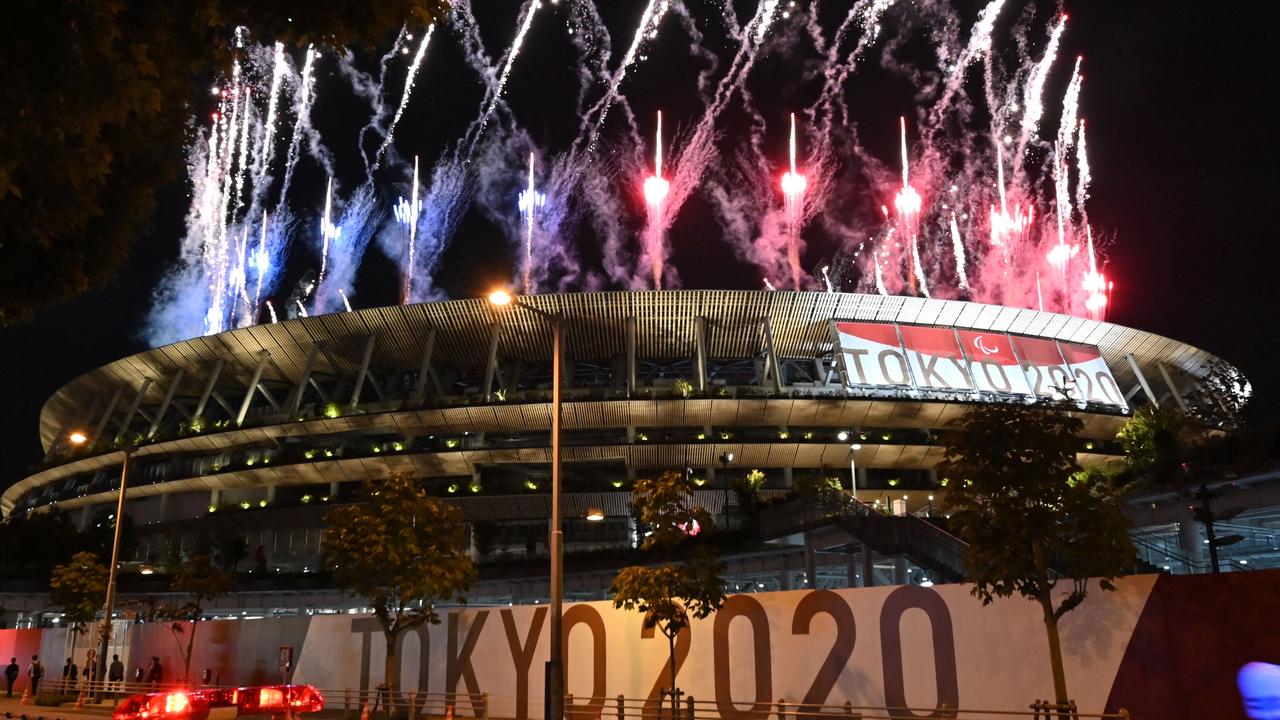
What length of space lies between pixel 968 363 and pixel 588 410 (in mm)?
24843

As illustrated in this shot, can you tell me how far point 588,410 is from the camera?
6003 cm

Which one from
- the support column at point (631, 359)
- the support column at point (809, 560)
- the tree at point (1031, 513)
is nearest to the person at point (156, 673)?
the support column at point (809, 560)

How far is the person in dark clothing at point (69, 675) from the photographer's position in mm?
32969

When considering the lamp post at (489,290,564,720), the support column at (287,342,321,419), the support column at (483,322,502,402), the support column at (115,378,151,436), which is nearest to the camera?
the lamp post at (489,290,564,720)

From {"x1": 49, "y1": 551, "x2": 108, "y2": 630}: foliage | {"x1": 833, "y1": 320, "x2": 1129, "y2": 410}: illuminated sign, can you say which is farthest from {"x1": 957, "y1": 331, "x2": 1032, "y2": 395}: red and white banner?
{"x1": 49, "y1": 551, "x2": 108, "y2": 630}: foliage

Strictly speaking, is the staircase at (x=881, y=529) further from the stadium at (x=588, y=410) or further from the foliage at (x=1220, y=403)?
the foliage at (x=1220, y=403)

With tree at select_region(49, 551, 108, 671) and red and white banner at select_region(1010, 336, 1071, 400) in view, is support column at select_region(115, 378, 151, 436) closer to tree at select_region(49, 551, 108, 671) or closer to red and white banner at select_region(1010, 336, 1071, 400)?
tree at select_region(49, 551, 108, 671)

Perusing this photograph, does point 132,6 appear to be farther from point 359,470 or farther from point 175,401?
point 175,401

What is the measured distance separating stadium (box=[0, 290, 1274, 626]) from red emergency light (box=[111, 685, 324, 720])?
31.0m

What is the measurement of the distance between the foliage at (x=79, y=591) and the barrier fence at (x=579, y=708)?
757 cm

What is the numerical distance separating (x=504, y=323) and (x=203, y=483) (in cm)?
2450

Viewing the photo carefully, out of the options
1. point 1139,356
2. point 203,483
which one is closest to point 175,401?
point 203,483

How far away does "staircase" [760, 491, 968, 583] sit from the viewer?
27016 millimetres

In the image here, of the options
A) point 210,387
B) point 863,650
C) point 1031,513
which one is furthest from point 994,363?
point 210,387
